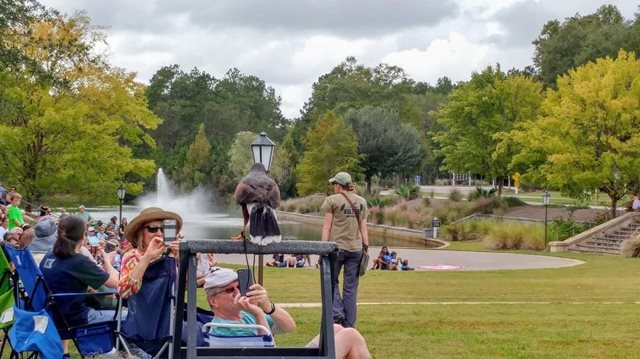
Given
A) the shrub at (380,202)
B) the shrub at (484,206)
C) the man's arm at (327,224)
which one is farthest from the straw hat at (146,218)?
the shrub at (380,202)

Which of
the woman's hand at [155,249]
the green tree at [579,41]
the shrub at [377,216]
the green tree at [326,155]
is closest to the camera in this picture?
the woman's hand at [155,249]

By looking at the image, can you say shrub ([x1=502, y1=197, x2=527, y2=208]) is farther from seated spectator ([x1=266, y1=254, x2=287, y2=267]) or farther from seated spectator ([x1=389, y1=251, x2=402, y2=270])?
seated spectator ([x1=266, y1=254, x2=287, y2=267])

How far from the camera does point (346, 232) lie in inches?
412

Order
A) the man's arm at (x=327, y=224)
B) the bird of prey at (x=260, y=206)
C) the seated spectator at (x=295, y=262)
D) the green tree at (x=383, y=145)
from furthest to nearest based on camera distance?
1. the green tree at (x=383, y=145)
2. the seated spectator at (x=295, y=262)
3. the man's arm at (x=327, y=224)
4. the bird of prey at (x=260, y=206)

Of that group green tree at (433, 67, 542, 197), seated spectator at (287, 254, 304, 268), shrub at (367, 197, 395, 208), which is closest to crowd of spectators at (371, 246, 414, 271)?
seated spectator at (287, 254, 304, 268)

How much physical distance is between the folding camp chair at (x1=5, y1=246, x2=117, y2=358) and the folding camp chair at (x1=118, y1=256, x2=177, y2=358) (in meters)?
0.59

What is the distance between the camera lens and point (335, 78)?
113 metres

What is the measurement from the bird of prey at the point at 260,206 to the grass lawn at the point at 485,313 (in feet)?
16.4

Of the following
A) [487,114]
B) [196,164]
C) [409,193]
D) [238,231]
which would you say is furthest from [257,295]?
[196,164]

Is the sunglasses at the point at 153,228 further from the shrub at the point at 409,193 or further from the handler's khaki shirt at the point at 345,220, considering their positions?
the shrub at the point at 409,193

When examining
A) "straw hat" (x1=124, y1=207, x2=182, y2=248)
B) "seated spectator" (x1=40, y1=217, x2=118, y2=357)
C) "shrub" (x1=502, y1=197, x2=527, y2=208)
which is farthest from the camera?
"shrub" (x1=502, y1=197, x2=527, y2=208)

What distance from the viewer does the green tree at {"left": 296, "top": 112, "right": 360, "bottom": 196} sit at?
6831cm

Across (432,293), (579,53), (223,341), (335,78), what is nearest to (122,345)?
(223,341)

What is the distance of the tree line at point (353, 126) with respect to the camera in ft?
114
